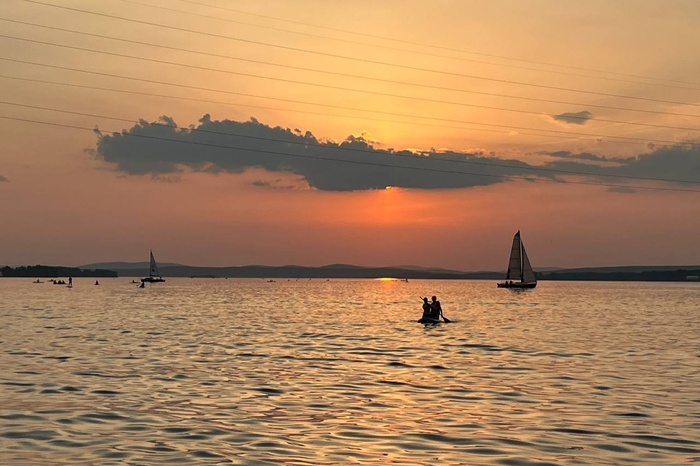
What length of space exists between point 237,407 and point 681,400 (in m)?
18.4

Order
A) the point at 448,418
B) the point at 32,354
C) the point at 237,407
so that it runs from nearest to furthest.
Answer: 1. the point at 448,418
2. the point at 237,407
3. the point at 32,354

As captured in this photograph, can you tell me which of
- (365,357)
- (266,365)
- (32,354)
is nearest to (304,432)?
(266,365)

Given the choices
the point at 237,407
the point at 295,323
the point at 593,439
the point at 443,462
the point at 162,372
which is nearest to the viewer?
the point at 443,462

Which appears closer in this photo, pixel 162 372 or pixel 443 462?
pixel 443 462

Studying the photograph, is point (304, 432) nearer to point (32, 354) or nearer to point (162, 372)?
point (162, 372)

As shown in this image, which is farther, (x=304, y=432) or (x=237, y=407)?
(x=237, y=407)

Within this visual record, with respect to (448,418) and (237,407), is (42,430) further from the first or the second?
(448,418)

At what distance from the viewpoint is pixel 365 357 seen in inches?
2084

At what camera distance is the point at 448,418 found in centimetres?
2898

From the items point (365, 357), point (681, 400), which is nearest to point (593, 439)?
point (681, 400)

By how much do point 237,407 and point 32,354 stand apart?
26.8 m

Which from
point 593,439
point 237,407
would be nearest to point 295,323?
point 237,407

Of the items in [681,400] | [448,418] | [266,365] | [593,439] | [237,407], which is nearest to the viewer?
[593,439]

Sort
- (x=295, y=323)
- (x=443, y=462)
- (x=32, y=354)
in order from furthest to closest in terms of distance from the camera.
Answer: (x=295, y=323), (x=32, y=354), (x=443, y=462)
